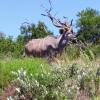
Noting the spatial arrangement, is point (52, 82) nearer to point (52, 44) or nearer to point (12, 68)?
point (12, 68)

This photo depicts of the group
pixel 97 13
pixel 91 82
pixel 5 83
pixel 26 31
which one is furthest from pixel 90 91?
pixel 97 13

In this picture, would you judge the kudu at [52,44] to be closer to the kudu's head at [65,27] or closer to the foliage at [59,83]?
the kudu's head at [65,27]

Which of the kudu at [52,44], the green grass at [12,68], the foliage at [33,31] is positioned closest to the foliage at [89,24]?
the foliage at [33,31]

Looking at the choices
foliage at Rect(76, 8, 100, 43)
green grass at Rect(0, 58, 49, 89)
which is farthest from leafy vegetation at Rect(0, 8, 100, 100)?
foliage at Rect(76, 8, 100, 43)

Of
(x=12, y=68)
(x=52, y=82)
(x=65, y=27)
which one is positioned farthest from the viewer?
(x=65, y=27)

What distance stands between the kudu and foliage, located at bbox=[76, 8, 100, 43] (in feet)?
39.6

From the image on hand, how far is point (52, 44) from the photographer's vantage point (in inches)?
958

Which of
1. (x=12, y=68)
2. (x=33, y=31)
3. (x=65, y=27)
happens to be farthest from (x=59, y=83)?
(x=33, y=31)

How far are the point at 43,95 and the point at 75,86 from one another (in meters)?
0.90

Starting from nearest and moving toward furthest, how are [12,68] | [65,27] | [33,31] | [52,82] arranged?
[52,82]
[12,68]
[65,27]
[33,31]

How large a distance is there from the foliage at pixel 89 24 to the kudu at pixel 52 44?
12.1m

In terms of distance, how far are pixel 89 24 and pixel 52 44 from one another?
1523 cm

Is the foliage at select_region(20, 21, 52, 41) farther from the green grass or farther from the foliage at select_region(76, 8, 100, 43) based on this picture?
the green grass

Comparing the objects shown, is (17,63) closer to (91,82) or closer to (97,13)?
(91,82)
